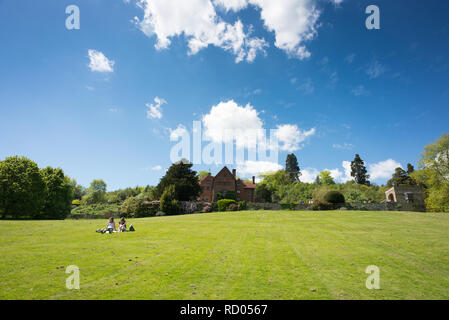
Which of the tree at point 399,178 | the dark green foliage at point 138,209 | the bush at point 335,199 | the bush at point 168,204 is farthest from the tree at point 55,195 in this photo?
the tree at point 399,178

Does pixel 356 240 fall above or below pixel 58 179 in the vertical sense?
below

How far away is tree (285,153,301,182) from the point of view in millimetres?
99812

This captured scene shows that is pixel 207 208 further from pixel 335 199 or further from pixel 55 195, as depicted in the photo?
pixel 55 195

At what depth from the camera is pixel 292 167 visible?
334ft

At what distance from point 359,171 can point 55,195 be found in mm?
100191

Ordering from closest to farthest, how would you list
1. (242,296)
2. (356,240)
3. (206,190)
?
(242,296), (356,240), (206,190)

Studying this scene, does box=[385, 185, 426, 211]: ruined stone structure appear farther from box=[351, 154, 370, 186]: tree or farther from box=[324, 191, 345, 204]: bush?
box=[351, 154, 370, 186]: tree

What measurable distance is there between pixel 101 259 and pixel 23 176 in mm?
40816

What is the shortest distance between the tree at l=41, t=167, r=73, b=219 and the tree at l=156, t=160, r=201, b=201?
18957 millimetres

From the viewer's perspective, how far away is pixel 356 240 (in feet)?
43.9

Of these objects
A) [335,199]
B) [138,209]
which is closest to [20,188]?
[138,209]

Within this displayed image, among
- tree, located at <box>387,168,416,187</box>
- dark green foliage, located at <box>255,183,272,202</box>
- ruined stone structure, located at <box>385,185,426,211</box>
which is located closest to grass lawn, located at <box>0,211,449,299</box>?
ruined stone structure, located at <box>385,185,426,211</box>
